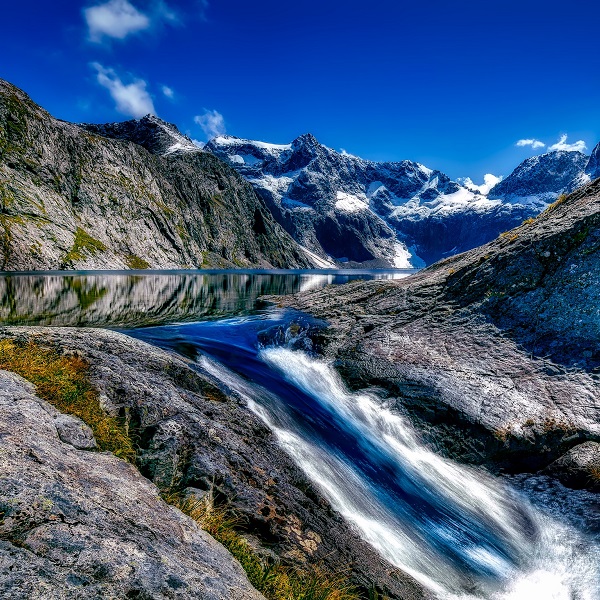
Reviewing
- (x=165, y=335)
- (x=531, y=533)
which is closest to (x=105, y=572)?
(x=531, y=533)

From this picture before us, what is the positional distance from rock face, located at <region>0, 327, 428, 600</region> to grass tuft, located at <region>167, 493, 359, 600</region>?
282 millimetres

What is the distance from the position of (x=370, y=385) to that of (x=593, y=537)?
8.63 meters

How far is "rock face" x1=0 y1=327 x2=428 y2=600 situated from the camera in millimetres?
5358

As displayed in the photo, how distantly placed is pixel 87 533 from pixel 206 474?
3.55 meters

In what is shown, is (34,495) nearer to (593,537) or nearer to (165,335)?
(593,537)

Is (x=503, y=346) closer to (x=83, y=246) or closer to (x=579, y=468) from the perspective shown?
(x=579, y=468)

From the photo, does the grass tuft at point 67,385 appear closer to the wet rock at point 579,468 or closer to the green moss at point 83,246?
the wet rock at point 579,468

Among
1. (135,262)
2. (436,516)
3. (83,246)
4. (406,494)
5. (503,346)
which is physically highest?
(135,262)

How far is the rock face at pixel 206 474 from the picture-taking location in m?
5.36

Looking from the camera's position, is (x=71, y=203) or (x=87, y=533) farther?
(x=71, y=203)

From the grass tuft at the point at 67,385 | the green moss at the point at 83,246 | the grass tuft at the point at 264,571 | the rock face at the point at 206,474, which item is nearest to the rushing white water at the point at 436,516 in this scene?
the rock face at the point at 206,474

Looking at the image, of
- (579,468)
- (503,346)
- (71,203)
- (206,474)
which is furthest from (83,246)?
(579,468)

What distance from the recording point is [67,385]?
332 inches

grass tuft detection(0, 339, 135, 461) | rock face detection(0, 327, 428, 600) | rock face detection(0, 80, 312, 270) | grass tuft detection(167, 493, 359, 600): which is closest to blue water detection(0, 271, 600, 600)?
rock face detection(0, 327, 428, 600)
